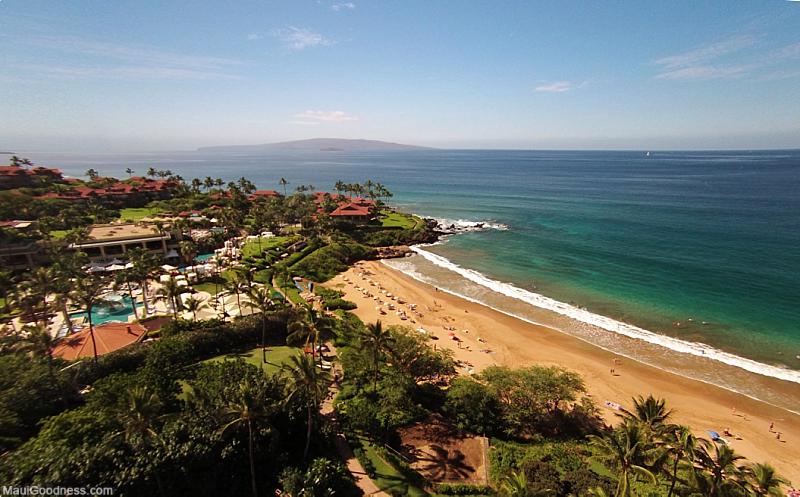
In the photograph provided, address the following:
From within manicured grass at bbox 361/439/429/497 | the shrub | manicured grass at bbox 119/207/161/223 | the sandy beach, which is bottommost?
the sandy beach

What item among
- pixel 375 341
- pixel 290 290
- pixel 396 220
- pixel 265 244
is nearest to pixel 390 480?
pixel 375 341

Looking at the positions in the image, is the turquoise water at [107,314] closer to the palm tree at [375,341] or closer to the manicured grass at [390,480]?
the palm tree at [375,341]

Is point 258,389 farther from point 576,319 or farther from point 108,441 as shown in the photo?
point 576,319

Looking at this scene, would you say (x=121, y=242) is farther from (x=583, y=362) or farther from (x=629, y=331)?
(x=629, y=331)

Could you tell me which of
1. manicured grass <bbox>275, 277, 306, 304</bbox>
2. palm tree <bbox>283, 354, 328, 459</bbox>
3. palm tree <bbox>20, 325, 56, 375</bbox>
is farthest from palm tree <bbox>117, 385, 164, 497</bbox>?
manicured grass <bbox>275, 277, 306, 304</bbox>

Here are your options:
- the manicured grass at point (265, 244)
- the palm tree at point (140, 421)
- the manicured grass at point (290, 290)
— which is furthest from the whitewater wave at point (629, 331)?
the palm tree at point (140, 421)

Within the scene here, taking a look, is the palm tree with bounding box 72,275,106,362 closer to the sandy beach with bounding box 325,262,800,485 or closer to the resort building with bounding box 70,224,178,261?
the sandy beach with bounding box 325,262,800,485
